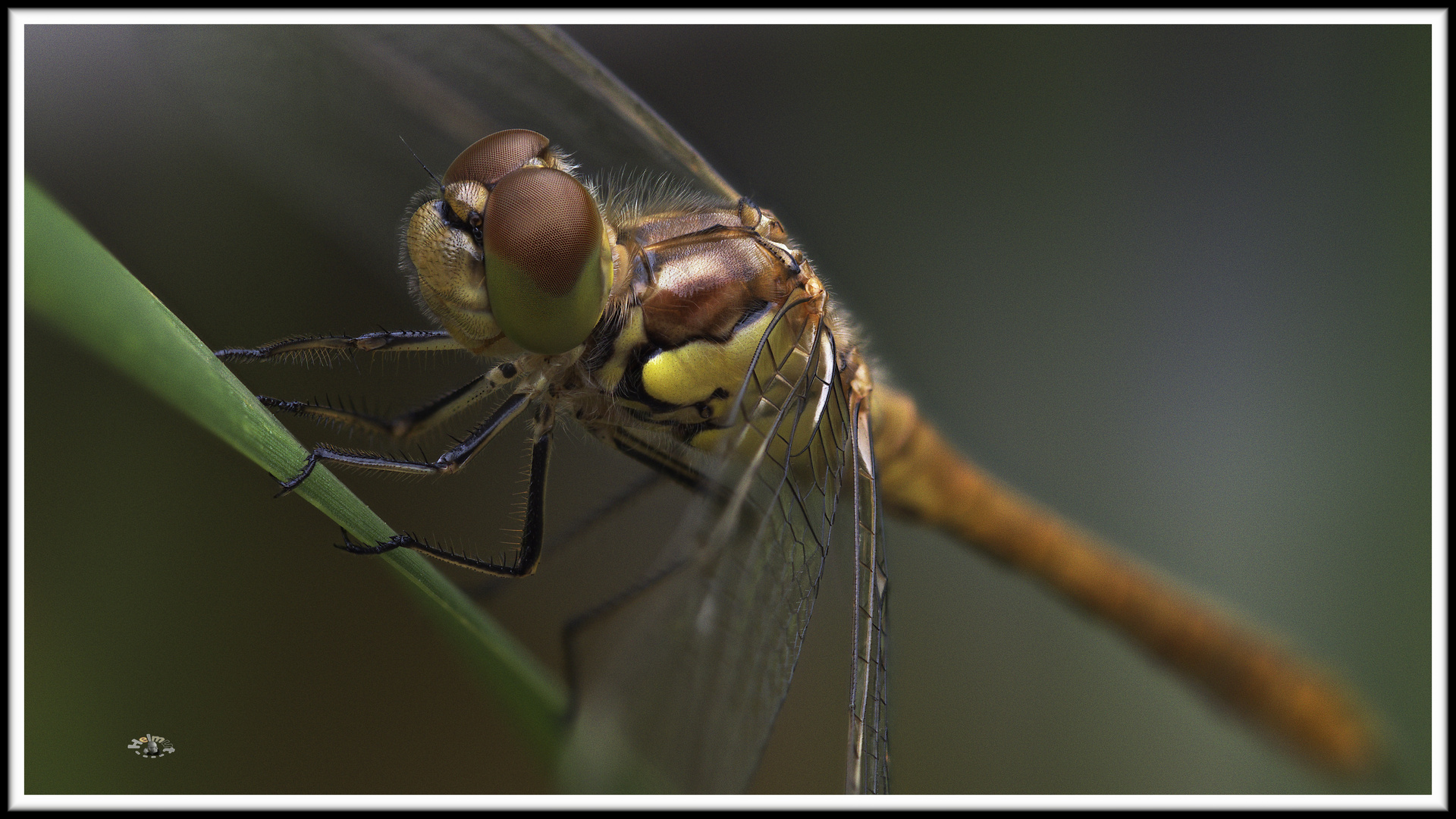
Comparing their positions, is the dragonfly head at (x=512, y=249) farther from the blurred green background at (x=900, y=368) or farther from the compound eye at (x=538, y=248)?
the blurred green background at (x=900, y=368)

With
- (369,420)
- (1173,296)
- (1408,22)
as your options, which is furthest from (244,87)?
(1173,296)

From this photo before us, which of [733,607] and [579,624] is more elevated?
[733,607]

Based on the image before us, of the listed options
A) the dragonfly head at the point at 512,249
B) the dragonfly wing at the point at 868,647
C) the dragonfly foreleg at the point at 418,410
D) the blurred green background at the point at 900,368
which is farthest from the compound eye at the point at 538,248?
the dragonfly wing at the point at 868,647

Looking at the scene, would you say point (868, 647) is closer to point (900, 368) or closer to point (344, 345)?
point (344, 345)

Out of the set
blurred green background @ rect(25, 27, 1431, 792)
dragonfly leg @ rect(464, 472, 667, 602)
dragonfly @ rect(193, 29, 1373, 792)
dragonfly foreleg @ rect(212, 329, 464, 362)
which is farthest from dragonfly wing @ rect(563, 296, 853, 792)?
dragonfly foreleg @ rect(212, 329, 464, 362)

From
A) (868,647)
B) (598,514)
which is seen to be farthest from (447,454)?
(868,647)

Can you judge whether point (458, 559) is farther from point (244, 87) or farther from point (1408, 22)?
point (1408, 22)
